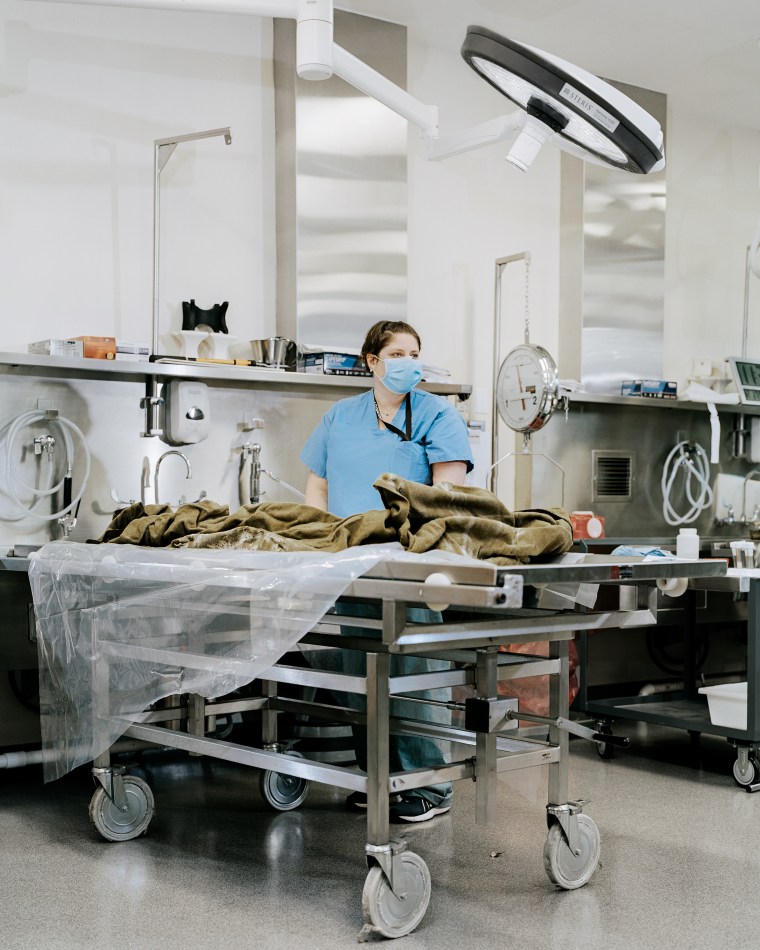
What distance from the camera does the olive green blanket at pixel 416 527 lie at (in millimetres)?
2359

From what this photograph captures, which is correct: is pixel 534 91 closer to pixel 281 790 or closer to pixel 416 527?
pixel 416 527

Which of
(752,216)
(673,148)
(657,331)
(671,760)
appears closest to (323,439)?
(671,760)

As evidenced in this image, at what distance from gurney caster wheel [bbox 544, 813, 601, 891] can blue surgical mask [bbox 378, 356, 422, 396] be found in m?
1.32

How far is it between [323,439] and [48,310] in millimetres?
1336

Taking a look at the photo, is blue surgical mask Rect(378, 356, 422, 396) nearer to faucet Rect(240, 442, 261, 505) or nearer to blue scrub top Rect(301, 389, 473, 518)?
blue scrub top Rect(301, 389, 473, 518)

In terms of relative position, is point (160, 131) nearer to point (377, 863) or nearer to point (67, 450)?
point (67, 450)

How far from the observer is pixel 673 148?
614 centimetres

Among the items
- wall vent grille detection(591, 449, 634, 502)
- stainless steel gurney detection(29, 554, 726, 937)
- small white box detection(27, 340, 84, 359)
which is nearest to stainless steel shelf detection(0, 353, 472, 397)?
small white box detection(27, 340, 84, 359)

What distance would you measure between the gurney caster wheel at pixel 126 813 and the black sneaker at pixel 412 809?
716mm

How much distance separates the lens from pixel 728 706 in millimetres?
3877

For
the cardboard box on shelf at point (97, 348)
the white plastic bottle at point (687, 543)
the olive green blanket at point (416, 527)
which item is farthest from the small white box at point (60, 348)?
the white plastic bottle at point (687, 543)

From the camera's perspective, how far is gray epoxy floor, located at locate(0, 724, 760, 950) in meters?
2.38

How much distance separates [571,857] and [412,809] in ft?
2.22

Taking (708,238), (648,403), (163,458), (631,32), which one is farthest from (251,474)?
(708,238)
